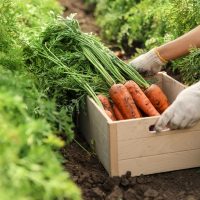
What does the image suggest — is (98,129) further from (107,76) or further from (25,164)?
(25,164)

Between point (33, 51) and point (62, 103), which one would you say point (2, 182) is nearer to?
point (62, 103)

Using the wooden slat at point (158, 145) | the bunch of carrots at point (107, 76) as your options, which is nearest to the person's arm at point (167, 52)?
the bunch of carrots at point (107, 76)

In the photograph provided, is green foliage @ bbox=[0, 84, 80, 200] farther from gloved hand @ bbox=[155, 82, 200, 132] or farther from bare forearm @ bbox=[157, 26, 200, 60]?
bare forearm @ bbox=[157, 26, 200, 60]

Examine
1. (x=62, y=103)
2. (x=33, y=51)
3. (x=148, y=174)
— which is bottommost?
(x=148, y=174)

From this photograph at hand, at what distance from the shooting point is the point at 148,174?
3094 mm

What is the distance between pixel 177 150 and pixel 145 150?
0.24 meters

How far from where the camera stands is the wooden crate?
2.89 meters

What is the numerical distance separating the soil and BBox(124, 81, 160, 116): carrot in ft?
1.49

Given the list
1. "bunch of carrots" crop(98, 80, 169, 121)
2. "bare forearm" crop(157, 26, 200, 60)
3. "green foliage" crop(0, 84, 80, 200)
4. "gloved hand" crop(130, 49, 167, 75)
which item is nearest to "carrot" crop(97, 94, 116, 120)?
"bunch of carrots" crop(98, 80, 169, 121)

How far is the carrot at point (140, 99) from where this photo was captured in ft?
10.8

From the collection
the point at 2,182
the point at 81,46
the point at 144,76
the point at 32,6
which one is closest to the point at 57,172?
the point at 2,182

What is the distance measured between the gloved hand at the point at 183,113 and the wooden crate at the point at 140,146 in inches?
2.4

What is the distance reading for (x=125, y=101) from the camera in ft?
10.6

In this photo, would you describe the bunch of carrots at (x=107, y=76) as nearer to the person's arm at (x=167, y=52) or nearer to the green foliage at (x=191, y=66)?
the person's arm at (x=167, y=52)
